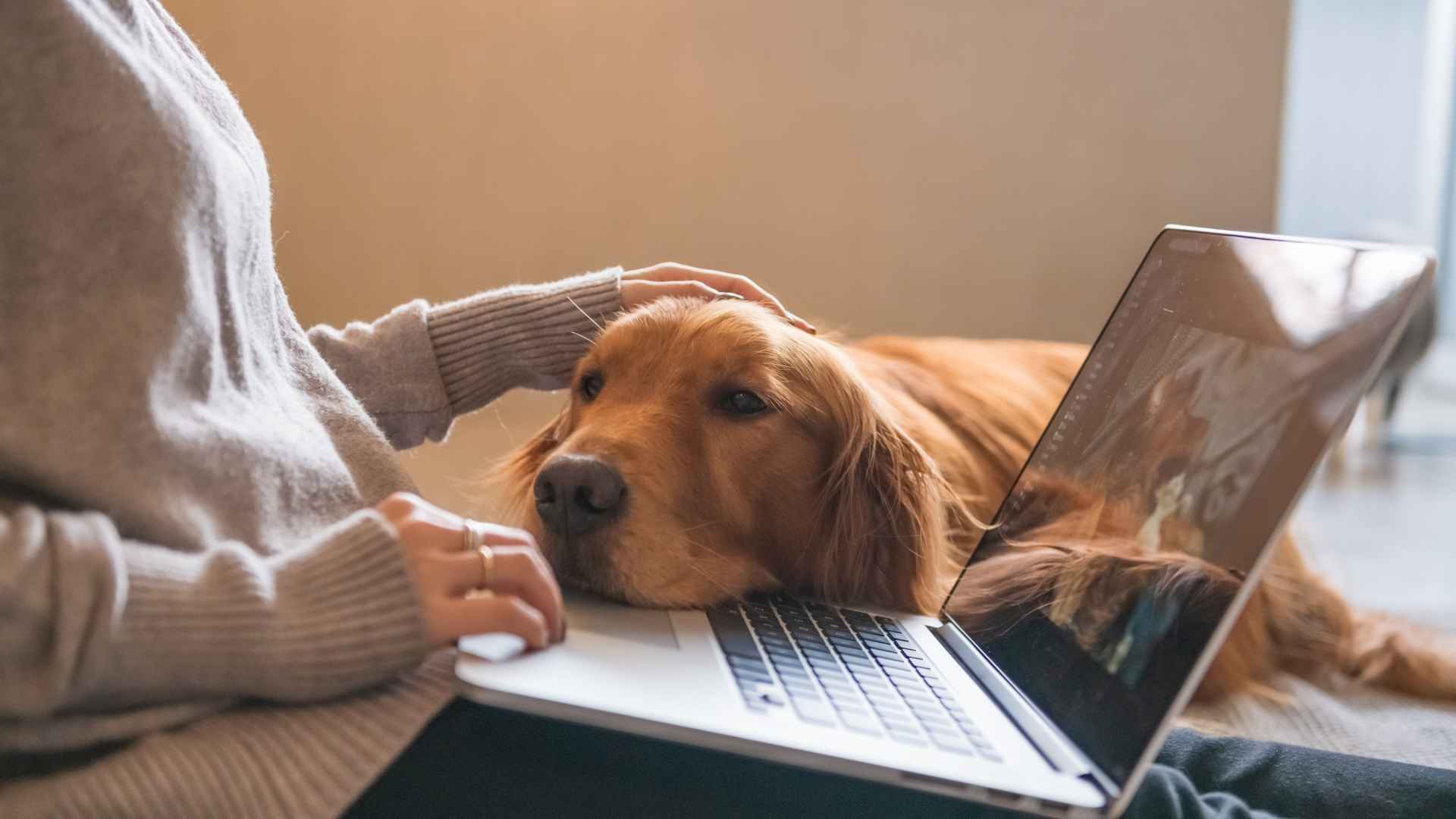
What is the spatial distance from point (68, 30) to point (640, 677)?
22.7 inches

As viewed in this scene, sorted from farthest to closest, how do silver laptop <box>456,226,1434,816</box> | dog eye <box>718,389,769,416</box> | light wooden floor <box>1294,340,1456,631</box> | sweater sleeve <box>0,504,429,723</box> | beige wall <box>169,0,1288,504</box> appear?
beige wall <box>169,0,1288,504</box>
light wooden floor <box>1294,340,1456,631</box>
dog eye <box>718,389,769,416</box>
silver laptop <box>456,226,1434,816</box>
sweater sleeve <box>0,504,429,723</box>

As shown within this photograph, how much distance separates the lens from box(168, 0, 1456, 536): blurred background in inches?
112

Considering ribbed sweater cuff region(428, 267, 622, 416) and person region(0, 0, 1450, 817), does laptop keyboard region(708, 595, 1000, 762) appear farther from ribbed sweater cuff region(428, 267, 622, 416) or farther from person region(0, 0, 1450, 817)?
ribbed sweater cuff region(428, 267, 622, 416)

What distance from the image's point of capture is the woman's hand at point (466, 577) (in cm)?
78

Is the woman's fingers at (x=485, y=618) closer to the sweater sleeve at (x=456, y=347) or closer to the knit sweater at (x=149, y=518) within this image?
the knit sweater at (x=149, y=518)

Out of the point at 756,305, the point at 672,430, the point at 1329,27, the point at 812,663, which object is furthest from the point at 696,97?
the point at 1329,27

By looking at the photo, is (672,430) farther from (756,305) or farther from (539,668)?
(539,668)

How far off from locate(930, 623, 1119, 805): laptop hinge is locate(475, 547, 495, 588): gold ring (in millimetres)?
407

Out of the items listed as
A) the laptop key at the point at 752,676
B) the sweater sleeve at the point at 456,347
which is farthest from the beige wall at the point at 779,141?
the laptop key at the point at 752,676

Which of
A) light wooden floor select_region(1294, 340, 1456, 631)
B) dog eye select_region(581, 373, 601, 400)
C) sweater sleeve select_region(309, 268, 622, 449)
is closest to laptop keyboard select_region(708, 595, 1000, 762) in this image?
dog eye select_region(581, 373, 601, 400)

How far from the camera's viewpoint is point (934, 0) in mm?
2826

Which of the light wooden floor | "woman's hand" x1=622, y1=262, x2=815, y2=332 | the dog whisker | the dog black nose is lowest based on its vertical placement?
the light wooden floor

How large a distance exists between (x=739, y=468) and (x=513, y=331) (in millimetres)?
349

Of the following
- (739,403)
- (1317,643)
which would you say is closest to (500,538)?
(739,403)
